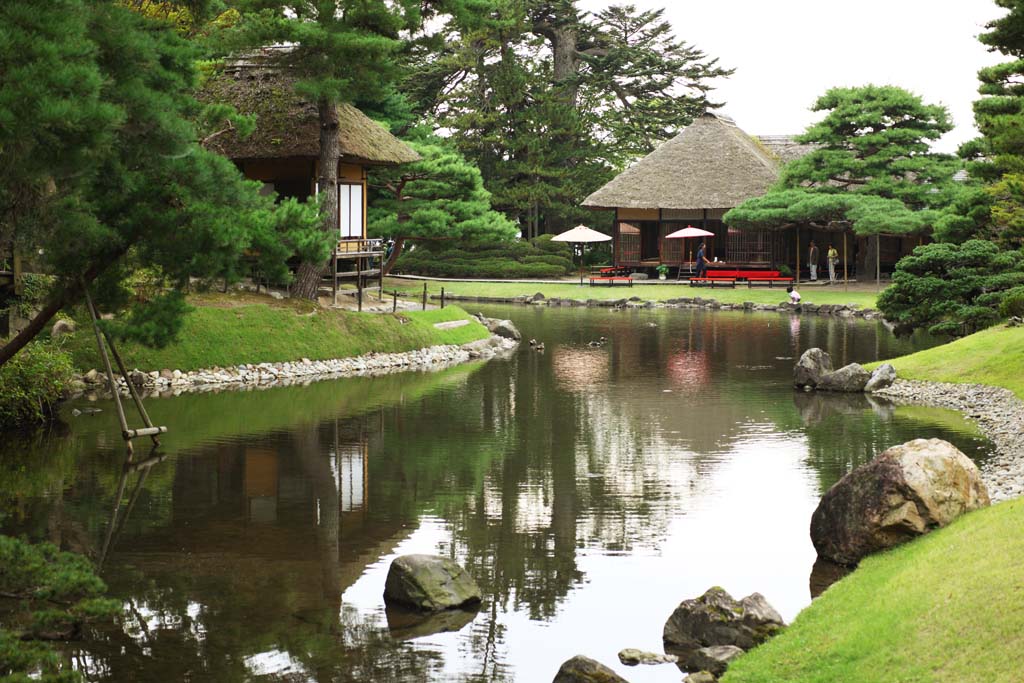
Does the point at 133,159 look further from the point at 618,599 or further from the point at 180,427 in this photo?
the point at 180,427

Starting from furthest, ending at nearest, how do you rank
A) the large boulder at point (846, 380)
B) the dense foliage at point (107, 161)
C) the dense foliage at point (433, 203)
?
1. the dense foliage at point (433, 203)
2. the large boulder at point (846, 380)
3. the dense foliage at point (107, 161)

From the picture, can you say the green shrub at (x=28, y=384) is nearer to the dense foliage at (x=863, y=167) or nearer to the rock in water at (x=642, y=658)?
the rock in water at (x=642, y=658)

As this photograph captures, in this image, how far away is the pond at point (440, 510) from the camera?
9727mm

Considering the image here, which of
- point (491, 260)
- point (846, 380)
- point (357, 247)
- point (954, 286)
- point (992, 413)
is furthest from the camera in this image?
point (491, 260)

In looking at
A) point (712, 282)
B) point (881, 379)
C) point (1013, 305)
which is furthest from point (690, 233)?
point (881, 379)

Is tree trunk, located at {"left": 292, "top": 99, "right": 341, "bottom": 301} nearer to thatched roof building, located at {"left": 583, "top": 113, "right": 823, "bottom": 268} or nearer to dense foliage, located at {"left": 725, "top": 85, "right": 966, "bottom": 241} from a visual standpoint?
dense foliage, located at {"left": 725, "top": 85, "right": 966, "bottom": 241}

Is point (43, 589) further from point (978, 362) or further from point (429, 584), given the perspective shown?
point (978, 362)

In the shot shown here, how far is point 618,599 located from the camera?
10.8 metres

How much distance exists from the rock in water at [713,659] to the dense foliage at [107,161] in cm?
575

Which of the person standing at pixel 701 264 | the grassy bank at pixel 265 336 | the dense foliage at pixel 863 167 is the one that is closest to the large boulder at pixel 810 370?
the grassy bank at pixel 265 336

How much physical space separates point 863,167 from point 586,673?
1435 inches

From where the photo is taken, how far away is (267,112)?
29.7 m

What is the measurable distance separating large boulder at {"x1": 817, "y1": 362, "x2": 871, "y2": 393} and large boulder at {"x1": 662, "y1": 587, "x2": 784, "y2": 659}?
45.7 feet

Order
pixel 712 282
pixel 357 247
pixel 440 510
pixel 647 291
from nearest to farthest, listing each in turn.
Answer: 1. pixel 440 510
2. pixel 357 247
3. pixel 647 291
4. pixel 712 282
